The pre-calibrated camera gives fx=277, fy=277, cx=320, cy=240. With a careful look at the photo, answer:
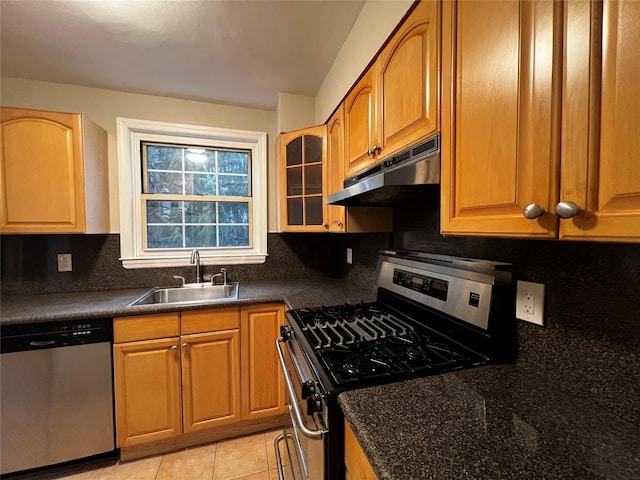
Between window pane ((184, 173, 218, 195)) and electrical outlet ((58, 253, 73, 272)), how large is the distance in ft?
3.13

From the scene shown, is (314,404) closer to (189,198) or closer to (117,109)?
(189,198)

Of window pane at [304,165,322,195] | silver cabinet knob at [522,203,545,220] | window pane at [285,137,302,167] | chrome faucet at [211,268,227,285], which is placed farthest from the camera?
chrome faucet at [211,268,227,285]

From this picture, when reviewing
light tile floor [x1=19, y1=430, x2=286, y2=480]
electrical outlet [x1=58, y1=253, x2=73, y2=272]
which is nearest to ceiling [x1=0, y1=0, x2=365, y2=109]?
electrical outlet [x1=58, y1=253, x2=73, y2=272]

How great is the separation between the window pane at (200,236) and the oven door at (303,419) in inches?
55.5

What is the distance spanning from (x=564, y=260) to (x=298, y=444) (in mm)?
1146

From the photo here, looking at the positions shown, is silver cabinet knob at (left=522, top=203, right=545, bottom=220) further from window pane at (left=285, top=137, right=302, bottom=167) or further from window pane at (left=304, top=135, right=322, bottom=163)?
window pane at (left=285, top=137, right=302, bottom=167)

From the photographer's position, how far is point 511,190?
1.99 ft

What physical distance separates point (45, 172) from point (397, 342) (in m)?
2.27

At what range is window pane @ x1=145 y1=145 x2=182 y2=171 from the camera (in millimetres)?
2311

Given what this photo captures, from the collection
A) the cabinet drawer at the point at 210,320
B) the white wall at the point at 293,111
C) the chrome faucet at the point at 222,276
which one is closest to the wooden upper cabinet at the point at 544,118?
the cabinet drawer at the point at 210,320

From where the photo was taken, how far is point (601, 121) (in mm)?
464

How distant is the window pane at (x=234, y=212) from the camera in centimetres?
251

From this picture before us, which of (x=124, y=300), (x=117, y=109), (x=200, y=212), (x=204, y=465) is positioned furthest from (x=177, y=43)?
(x=204, y=465)

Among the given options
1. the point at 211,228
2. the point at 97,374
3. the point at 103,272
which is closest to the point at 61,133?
the point at 103,272
